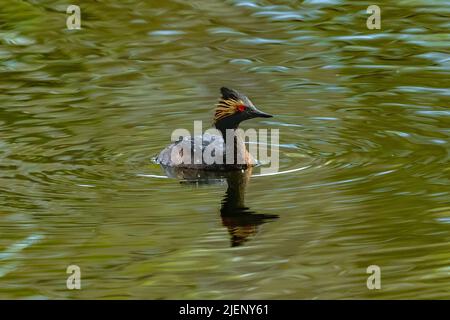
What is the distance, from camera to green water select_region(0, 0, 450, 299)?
913 centimetres

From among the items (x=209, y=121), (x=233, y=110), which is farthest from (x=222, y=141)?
(x=209, y=121)

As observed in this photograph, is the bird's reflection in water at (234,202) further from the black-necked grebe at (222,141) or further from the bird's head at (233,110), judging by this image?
the bird's head at (233,110)

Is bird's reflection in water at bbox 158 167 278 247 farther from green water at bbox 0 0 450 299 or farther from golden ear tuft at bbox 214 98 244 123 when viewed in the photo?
golden ear tuft at bbox 214 98 244 123

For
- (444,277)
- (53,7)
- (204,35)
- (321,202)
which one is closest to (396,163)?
(321,202)

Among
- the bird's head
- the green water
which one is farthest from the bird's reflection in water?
the bird's head

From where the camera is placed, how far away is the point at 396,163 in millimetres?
11836

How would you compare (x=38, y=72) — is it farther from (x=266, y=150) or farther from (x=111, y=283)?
(x=111, y=283)

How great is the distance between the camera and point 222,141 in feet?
43.1

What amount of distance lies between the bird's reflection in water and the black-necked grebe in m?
0.12

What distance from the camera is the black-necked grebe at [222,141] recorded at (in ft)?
41.5

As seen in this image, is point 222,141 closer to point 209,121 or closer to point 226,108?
point 226,108

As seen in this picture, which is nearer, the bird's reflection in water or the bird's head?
the bird's reflection in water

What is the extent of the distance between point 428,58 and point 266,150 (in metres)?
3.31
